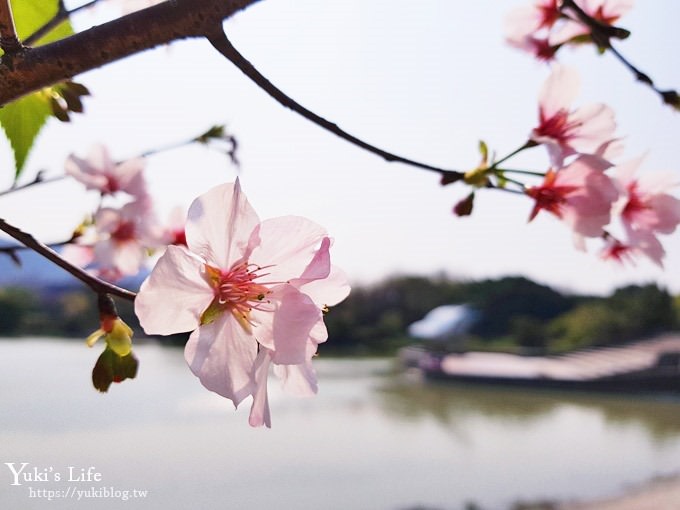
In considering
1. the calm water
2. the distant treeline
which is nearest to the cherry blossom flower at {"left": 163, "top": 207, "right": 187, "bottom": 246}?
the calm water

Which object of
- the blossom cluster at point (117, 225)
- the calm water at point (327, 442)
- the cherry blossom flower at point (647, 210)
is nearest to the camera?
the cherry blossom flower at point (647, 210)

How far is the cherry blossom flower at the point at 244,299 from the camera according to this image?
13 centimetres

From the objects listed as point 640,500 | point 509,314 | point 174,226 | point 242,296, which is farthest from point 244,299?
point 509,314

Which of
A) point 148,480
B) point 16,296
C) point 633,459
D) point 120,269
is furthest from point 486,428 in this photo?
point 120,269

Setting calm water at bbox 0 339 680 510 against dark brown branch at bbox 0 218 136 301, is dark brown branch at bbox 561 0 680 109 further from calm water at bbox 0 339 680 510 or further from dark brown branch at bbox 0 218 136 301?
calm water at bbox 0 339 680 510

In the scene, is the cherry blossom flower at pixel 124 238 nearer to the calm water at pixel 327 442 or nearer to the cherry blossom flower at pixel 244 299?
the cherry blossom flower at pixel 244 299

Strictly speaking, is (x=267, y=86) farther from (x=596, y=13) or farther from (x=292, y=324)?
(x=596, y=13)

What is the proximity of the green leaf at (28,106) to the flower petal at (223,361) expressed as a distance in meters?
0.08

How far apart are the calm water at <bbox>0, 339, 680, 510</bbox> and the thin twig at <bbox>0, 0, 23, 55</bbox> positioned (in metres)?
2.48

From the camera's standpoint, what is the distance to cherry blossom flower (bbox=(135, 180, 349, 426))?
0.42 ft

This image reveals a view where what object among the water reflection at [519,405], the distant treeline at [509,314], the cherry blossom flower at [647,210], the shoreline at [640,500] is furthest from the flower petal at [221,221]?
the distant treeline at [509,314]

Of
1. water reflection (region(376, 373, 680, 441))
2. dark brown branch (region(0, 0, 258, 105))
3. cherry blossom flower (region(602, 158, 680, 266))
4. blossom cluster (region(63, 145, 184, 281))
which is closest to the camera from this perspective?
dark brown branch (region(0, 0, 258, 105))

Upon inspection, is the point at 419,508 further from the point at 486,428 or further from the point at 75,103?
the point at 75,103

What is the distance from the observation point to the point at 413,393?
4.91 metres
